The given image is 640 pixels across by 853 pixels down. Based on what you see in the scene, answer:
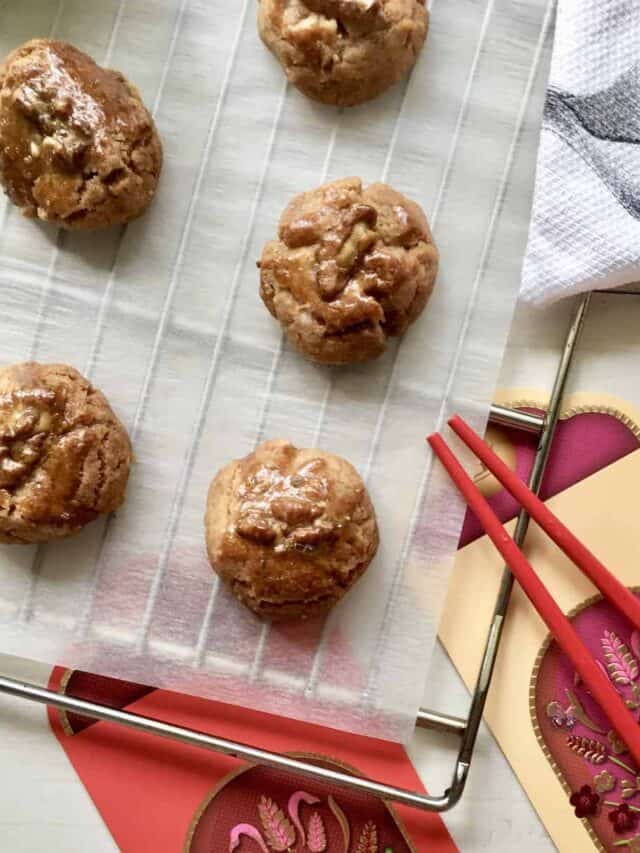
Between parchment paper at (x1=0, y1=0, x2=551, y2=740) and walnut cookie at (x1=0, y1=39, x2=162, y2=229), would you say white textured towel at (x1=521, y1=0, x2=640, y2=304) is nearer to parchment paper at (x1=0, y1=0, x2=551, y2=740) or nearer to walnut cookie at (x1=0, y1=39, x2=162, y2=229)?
parchment paper at (x1=0, y1=0, x2=551, y2=740)

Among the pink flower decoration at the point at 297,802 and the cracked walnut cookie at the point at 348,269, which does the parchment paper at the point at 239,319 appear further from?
the pink flower decoration at the point at 297,802

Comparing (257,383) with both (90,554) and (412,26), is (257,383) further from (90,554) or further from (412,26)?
(412,26)

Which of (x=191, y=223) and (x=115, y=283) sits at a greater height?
(x=191, y=223)

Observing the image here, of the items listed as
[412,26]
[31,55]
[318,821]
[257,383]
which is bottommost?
[318,821]

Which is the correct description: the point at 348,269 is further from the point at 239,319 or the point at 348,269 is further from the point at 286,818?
the point at 286,818

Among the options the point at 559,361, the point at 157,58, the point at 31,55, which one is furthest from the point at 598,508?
the point at 31,55

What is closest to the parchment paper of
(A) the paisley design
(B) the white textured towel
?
(B) the white textured towel

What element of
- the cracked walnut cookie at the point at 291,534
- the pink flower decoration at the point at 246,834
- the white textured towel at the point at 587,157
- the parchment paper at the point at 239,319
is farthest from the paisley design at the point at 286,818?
the white textured towel at the point at 587,157

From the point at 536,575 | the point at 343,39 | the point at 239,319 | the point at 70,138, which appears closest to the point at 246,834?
the point at 536,575
